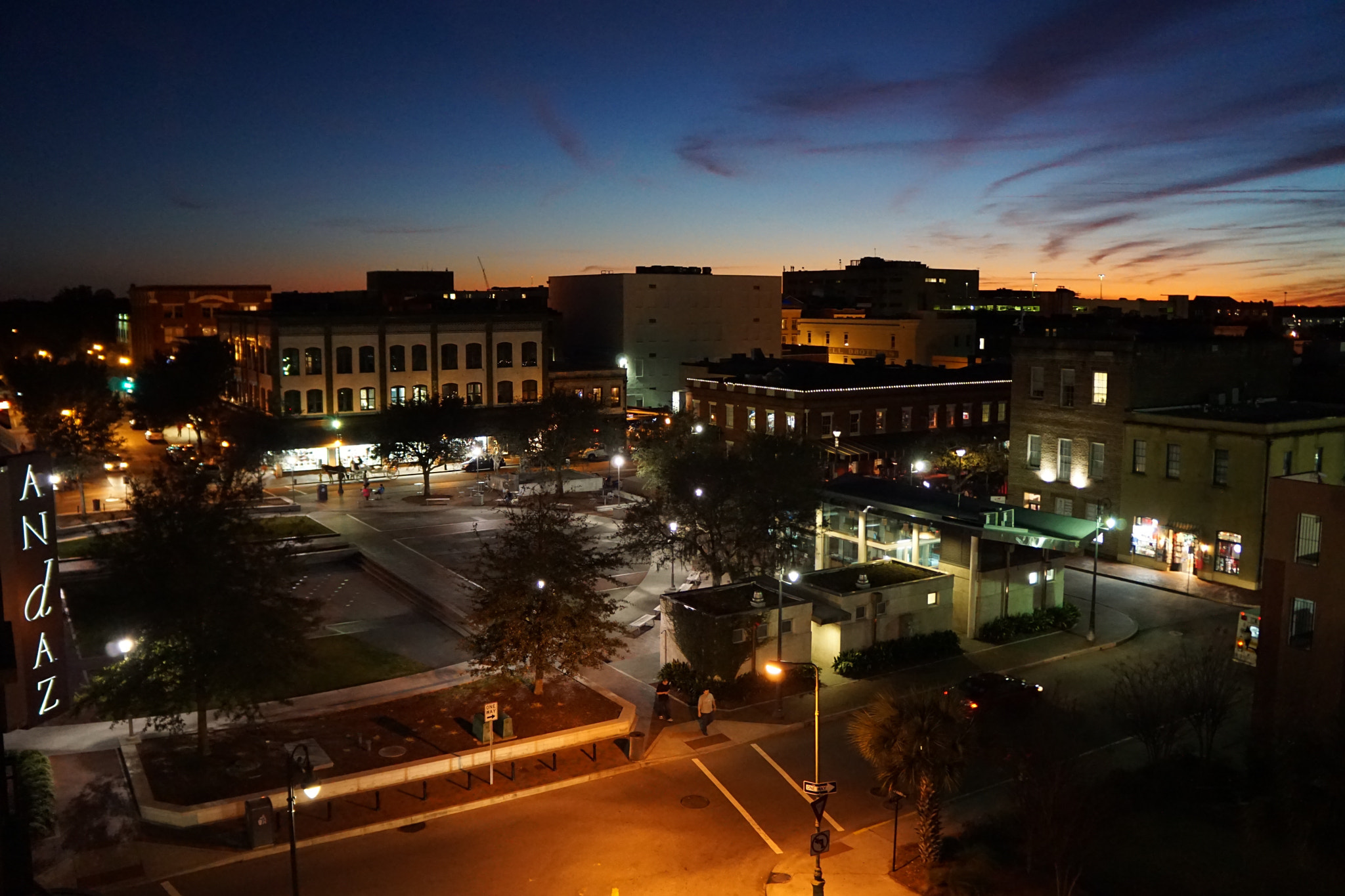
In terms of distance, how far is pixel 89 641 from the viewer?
33.0m

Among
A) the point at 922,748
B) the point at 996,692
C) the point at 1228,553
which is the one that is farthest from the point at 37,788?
the point at 1228,553

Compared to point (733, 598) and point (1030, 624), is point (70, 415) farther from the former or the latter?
point (1030, 624)

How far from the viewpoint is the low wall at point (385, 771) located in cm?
2042

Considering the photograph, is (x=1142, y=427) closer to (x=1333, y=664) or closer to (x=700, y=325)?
(x=1333, y=664)

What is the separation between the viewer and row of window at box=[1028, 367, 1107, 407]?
149 ft

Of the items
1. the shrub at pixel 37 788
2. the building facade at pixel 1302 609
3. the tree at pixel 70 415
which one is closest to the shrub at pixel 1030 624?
the building facade at pixel 1302 609

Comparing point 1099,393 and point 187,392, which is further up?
point 1099,393

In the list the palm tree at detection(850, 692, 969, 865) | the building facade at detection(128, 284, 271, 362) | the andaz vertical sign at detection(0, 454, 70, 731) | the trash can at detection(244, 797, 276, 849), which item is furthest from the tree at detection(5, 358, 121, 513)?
the palm tree at detection(850, 692, 969, 865)

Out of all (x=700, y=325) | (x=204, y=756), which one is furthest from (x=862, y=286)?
(x=204, y=756)

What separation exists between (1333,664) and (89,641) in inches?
1371

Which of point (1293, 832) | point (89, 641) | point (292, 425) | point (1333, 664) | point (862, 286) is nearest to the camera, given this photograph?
point (1293, 832)

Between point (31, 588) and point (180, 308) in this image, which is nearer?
point (31, 588)

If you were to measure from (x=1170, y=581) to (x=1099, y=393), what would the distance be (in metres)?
9.21

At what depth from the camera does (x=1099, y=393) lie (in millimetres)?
45719
